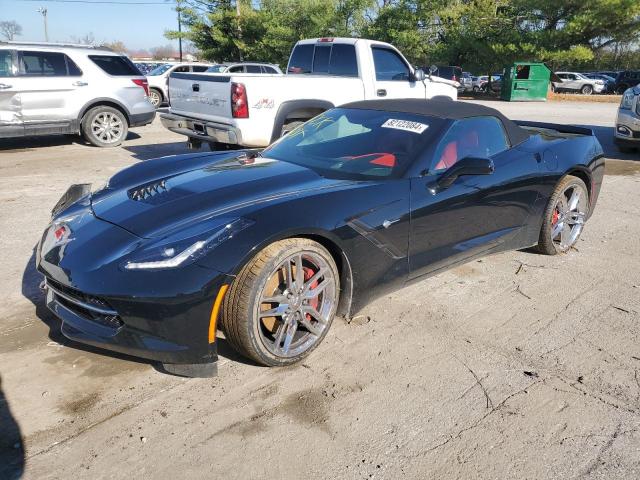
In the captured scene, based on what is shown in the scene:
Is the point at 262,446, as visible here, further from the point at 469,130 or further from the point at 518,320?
the point at 469,130

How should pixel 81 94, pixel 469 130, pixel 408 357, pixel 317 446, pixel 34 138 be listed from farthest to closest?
pixel 34 138
pixel 81 94
pixel 469 130
pixel 408 357
pixel 317 446

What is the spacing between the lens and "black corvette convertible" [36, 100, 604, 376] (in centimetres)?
265

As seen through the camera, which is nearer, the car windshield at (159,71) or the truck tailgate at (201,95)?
the truck tailgate at (201,95)

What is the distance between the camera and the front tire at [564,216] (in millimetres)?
4652

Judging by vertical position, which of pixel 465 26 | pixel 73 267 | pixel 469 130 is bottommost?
pixel 73 267

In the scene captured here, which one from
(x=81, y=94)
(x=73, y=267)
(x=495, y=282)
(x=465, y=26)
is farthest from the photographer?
(x=465, y=26)

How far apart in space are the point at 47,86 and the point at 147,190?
7362 mm

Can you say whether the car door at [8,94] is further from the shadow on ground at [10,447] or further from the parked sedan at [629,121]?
the parked sedan at [629,121]

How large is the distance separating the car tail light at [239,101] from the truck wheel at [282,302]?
4427 millimetres

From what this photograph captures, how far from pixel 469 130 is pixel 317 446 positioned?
2.58 metres

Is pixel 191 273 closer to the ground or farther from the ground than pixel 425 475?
farther from the ground

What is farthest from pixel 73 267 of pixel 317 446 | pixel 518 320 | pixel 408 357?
pixel 518 320

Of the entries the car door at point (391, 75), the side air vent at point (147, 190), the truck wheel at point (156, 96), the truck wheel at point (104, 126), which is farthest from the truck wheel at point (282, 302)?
the truck wheel at point (156, 96)

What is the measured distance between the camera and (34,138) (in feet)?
37.1
